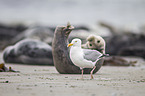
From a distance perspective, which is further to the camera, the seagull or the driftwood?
the driftwood

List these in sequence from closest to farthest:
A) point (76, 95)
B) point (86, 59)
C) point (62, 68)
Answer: point (76, 95)
point (86, 59)
point (62, 68)

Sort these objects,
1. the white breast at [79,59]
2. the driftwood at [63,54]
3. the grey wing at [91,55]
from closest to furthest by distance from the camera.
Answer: the white breast at [79,59]
the grey wing at [91,55]
the driftwood at [63,54]

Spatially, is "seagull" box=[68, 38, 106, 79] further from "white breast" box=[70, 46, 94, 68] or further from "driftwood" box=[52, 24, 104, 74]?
"driftwood" box=[52, 24, 104, 74]

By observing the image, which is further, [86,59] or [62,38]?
[62,38]

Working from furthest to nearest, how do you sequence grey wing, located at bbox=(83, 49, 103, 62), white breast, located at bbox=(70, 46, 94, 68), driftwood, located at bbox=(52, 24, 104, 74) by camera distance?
driftwood, located at bbox=(52, 24, 104, 74) → grey wing, located at bbox=(83, 49, 103, 62) → white breast, located at bbox=(70, 46, 94, 68)

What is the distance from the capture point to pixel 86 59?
6223 millimetres

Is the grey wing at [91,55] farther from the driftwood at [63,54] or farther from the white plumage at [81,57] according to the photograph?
the driftwood at [63,54]

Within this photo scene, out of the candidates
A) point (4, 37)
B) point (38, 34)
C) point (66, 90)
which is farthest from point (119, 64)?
point (4, 37)

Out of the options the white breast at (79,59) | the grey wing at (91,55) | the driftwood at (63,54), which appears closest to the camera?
the white breast at (79,59)

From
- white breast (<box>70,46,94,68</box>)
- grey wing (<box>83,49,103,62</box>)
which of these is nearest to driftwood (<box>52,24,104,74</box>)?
grey wing (<box>83,49,103,62</box>)

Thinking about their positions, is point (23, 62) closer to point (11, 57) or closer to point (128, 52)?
point (11, 57)

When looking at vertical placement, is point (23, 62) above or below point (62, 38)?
below

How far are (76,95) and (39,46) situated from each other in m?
7.17

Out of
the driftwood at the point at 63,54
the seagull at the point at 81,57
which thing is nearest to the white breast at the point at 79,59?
the seagull at the point at 81,57
